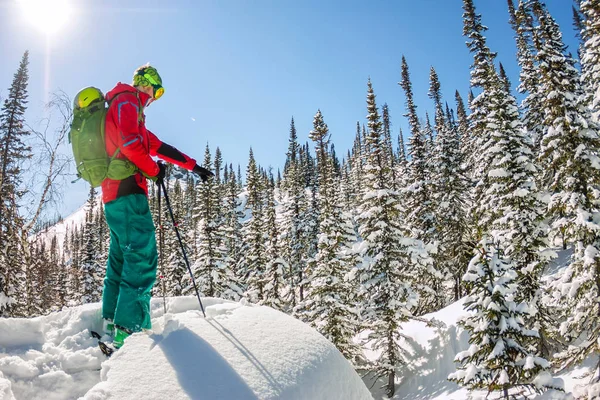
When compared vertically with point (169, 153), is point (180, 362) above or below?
below

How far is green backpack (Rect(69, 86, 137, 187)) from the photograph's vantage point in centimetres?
371

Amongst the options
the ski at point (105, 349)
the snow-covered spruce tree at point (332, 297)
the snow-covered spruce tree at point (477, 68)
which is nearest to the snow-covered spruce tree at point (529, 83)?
the snow-covered spruce tree at point (477, 68)

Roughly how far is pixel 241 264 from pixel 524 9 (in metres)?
40.1

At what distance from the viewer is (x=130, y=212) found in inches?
148

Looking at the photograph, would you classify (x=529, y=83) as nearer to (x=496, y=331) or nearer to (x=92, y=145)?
(x=496, y=331)

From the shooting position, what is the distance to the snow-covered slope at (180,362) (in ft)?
9.10

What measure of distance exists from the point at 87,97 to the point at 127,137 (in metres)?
0.71

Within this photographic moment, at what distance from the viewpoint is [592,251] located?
36.8 ft

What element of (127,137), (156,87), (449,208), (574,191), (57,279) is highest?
(449,208)

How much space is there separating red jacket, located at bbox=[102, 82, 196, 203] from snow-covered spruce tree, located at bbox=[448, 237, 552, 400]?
Answer: 867 cm

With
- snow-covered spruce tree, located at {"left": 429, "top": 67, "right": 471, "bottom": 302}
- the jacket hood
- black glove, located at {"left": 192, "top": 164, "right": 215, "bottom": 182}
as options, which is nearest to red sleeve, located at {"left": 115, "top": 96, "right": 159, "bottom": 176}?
the jacket hood

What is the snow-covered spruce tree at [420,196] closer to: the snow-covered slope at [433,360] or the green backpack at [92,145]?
the snow-covered slope at [433,360]

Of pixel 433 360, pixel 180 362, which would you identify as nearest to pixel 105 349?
pixel 180 362

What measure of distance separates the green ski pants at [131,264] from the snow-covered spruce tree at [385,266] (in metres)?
17.5
